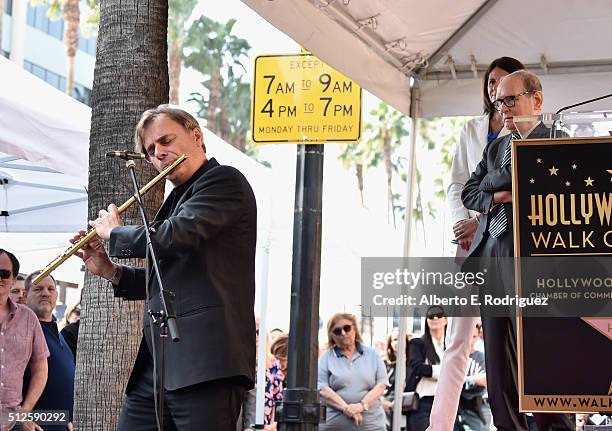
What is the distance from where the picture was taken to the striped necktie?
18.1 feet

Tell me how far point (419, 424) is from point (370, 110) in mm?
36025

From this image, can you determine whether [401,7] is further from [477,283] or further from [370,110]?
[370,110]

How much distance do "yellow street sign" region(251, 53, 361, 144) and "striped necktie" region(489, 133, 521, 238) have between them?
9.90 feet

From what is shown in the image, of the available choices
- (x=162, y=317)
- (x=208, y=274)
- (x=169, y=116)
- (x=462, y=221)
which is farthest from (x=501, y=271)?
(x=162, y=317)

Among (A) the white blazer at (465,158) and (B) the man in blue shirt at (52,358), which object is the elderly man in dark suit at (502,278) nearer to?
(A) the white blazer at (465,158)

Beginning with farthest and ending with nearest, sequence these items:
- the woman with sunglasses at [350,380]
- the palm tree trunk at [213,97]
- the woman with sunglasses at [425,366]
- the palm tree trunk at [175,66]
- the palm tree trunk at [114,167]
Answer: the palm tree trunk at [213,97]
the palm tree trunk at [175,66]
the woman with sunglasses at [350,380]
the woman with sunglasses at [425,366]
the palm tree trunk at [114,167]

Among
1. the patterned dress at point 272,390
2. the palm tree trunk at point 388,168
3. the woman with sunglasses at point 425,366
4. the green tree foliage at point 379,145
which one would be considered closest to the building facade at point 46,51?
the green tree foliage at point 379,145

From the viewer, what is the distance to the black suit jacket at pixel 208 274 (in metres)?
4.36

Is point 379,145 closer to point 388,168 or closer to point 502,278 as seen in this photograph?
point 388,168

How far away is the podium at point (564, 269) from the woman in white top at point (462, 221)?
174cm

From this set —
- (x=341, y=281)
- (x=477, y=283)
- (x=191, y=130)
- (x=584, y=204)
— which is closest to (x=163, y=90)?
(x=191, y=130)

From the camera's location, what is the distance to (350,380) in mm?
11859

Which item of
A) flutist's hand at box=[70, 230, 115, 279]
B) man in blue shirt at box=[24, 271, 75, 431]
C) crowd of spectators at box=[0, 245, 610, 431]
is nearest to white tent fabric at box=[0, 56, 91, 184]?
man in blue shirt at box=[24, 271, 75, 431]

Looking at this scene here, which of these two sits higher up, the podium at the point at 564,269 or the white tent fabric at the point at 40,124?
the white tent fabric at the point at 40,124
